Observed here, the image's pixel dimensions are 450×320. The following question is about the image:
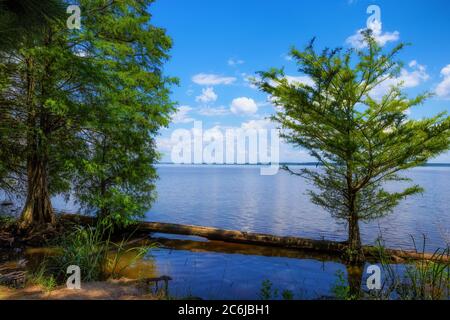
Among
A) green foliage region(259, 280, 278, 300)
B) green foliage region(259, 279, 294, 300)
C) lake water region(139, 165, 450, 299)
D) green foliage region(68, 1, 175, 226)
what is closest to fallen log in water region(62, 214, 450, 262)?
lake water region(139, 165, 450, 299)

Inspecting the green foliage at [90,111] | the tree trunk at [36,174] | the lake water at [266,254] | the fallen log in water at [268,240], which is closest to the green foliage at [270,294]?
the lake water at [266,254]

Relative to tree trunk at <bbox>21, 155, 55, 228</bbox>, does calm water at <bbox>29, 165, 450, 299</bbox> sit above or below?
below

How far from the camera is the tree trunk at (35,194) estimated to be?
1369 cm

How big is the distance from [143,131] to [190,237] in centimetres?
643

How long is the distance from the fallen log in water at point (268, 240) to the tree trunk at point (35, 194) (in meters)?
2.69

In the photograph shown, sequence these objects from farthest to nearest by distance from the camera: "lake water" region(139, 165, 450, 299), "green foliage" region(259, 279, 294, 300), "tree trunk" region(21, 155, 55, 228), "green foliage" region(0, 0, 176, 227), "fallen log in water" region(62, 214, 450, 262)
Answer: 1. "tree trunk" region(21, 155, 55, 228)
2. "fallen log in water" region(62, 214, 450, 262)
3. "green foliage" region(0, 0, 176, 227)
4. "lake water" region(139, 165, 450, 299)
5. "green foliage" region(259, 279, 294, 300)

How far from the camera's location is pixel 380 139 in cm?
1127

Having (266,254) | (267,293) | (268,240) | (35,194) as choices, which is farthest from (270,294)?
(35,194)

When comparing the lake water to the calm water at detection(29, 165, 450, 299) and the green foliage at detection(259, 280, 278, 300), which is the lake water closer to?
the calm water at detection(29, 165, 450, 299)

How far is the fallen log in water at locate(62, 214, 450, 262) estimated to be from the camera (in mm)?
12711

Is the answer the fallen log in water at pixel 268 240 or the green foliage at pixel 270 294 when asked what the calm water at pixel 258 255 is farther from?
the green foliage at pixel 270 294

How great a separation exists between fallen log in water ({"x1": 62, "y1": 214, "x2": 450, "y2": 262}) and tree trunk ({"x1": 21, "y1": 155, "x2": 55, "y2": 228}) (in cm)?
269
